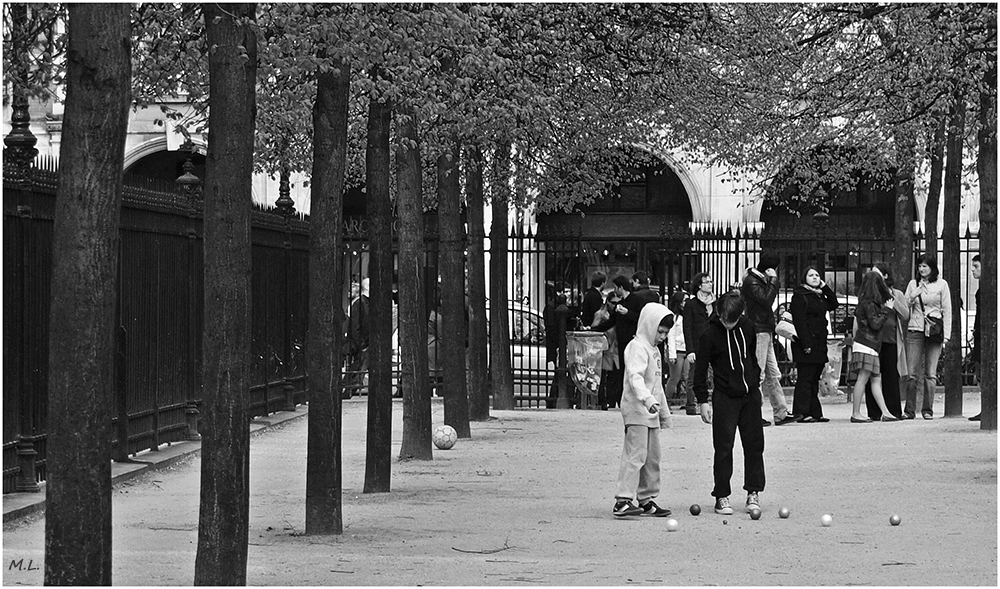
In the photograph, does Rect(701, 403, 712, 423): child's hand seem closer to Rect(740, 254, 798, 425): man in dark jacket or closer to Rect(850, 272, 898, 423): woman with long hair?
Rect(740, 254, 798, 425): man in dark jacket

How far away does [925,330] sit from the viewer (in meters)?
19.2

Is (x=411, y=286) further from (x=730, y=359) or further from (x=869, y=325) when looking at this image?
(x=869, y=325)

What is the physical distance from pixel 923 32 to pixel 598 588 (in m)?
8.08

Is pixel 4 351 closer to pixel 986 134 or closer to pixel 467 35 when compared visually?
pixel 467 35

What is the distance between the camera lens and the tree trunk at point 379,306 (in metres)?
12.1

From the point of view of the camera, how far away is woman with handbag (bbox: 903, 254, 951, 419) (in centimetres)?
1908

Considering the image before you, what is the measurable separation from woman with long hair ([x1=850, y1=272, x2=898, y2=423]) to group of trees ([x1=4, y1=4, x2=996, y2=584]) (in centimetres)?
134

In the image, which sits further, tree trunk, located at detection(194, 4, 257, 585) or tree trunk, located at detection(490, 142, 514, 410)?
tree trunk, located at detection(490, 142, 514, 410)

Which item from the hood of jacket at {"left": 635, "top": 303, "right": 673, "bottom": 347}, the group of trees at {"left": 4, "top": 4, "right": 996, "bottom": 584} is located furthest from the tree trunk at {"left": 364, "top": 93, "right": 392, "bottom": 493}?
the hood of jacket at {"left": 635, "top": 303, "right": 673, "bottom": 347}

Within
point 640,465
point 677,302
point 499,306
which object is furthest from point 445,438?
point 677,302

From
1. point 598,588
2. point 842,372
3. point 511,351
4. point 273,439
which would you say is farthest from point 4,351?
point 842,372

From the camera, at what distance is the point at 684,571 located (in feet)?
28.7

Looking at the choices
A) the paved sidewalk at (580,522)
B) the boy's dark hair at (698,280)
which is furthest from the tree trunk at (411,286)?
the boy's dark hair at (698,280)

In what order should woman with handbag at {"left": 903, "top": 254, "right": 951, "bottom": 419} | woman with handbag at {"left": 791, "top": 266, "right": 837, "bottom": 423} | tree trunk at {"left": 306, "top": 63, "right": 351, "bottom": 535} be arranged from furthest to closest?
woman with handbag at {"left": 903, "top": 254, "right": 951, "bottom": 419} < woman with handbag at {"left": 791, "top": 266, "right": 837, "bottom": 423} < tree trunk at {"left": 306, "top": 63, "right": 351, "bottom": 535}
